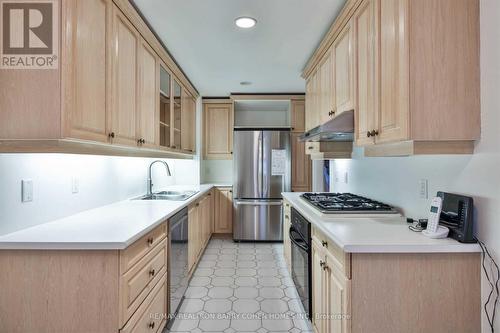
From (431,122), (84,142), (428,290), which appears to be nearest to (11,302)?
(84,142)

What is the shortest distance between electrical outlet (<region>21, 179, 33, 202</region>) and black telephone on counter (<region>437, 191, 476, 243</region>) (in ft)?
6.96

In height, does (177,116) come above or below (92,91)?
above

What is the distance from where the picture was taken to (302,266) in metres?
2.19

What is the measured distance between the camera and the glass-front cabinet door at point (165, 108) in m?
2.72

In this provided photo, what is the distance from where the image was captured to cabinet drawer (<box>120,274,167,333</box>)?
1473 millimetres

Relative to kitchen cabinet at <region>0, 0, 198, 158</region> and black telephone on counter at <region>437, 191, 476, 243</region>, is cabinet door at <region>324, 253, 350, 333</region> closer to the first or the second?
black telephone on counter at <region>437, 191, 476, 243</region>

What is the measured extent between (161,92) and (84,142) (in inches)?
54.1

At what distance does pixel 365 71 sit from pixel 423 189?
0.80 metres

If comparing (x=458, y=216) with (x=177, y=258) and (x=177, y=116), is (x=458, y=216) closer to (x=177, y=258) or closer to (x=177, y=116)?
(x=177, y=258)

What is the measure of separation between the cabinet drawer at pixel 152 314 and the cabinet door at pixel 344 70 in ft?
5.93

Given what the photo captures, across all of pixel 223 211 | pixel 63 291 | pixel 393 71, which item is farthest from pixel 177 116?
pixel 393 71

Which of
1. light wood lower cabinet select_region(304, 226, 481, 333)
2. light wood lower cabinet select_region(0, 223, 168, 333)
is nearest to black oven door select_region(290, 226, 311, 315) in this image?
light wood lower cabinet select_region(304, 226, 481, 333)

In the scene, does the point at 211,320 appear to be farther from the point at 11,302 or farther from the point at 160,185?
the point at 160,185

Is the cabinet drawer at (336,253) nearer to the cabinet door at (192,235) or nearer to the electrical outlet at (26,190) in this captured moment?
the cabinet door at (192,235)
